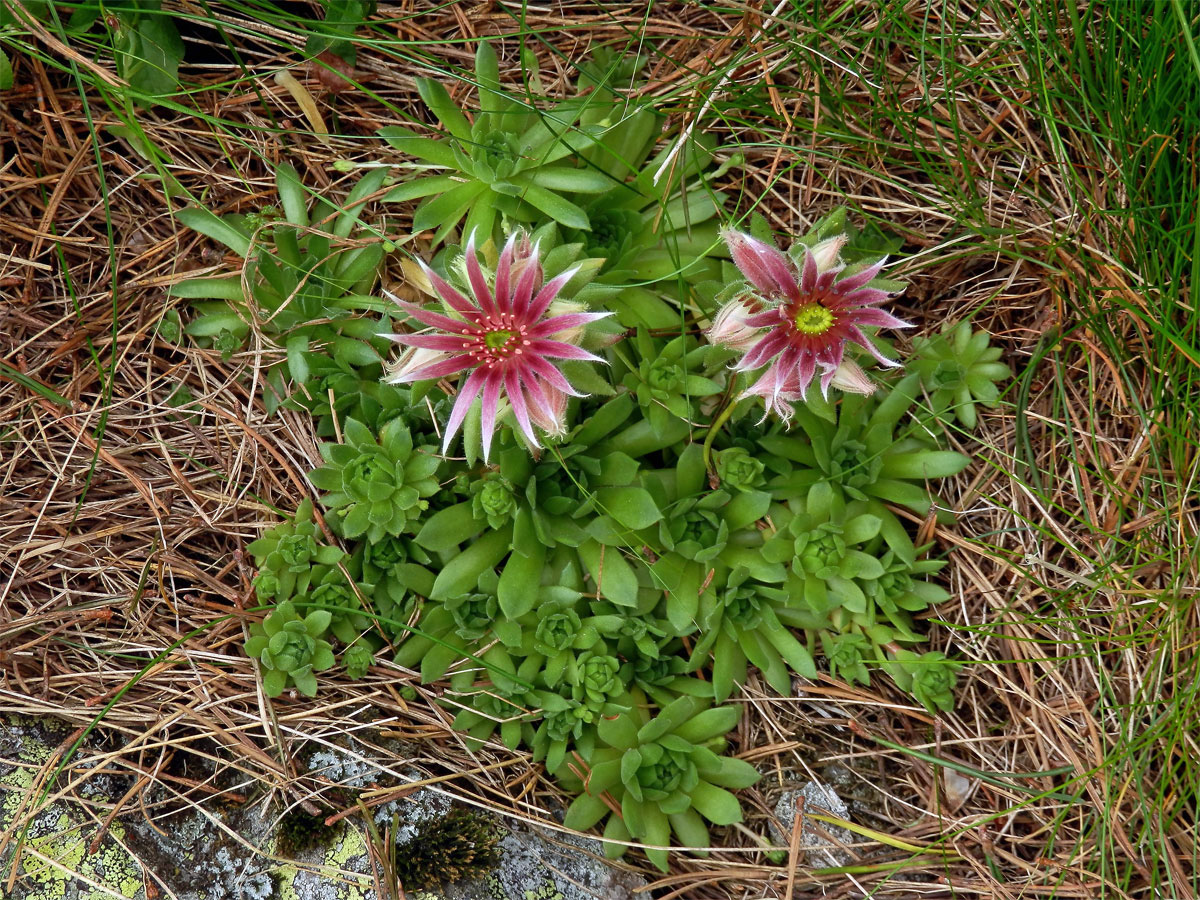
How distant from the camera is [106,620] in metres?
2.83

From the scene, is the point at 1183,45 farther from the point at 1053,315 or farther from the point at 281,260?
the point at 281,260

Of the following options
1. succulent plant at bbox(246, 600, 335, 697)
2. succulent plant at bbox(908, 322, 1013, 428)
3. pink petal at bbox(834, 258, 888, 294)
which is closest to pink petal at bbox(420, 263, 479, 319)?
pink petal at bbox(834, 258, 888, 294)

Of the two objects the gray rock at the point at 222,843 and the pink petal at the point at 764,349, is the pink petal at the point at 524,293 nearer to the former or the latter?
the pink petal at the point at 764,349

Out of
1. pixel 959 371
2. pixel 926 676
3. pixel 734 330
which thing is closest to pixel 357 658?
pixel 734 330

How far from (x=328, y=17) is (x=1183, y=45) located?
2559mm

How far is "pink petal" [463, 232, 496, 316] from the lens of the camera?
2215 millimetres

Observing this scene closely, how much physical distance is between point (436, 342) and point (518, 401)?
26cm

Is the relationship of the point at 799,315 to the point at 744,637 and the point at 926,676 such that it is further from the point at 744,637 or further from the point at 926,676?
the point at 926,676

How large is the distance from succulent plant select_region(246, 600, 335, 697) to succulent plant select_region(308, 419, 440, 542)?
0.97 feet

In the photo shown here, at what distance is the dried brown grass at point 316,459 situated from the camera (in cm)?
276

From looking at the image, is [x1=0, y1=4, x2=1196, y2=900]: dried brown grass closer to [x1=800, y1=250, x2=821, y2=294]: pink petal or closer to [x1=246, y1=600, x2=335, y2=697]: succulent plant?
[x1=246, y1=600, x2=335, y2=697]: succulent plant

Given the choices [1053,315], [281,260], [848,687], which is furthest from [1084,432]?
[281,260]

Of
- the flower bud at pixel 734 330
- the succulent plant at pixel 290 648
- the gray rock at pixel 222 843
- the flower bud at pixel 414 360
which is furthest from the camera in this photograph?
the succulent plant at pixel 290 648

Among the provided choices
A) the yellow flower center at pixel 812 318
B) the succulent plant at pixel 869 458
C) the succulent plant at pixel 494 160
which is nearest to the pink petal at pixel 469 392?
the succulent plant at pixel 494 160
